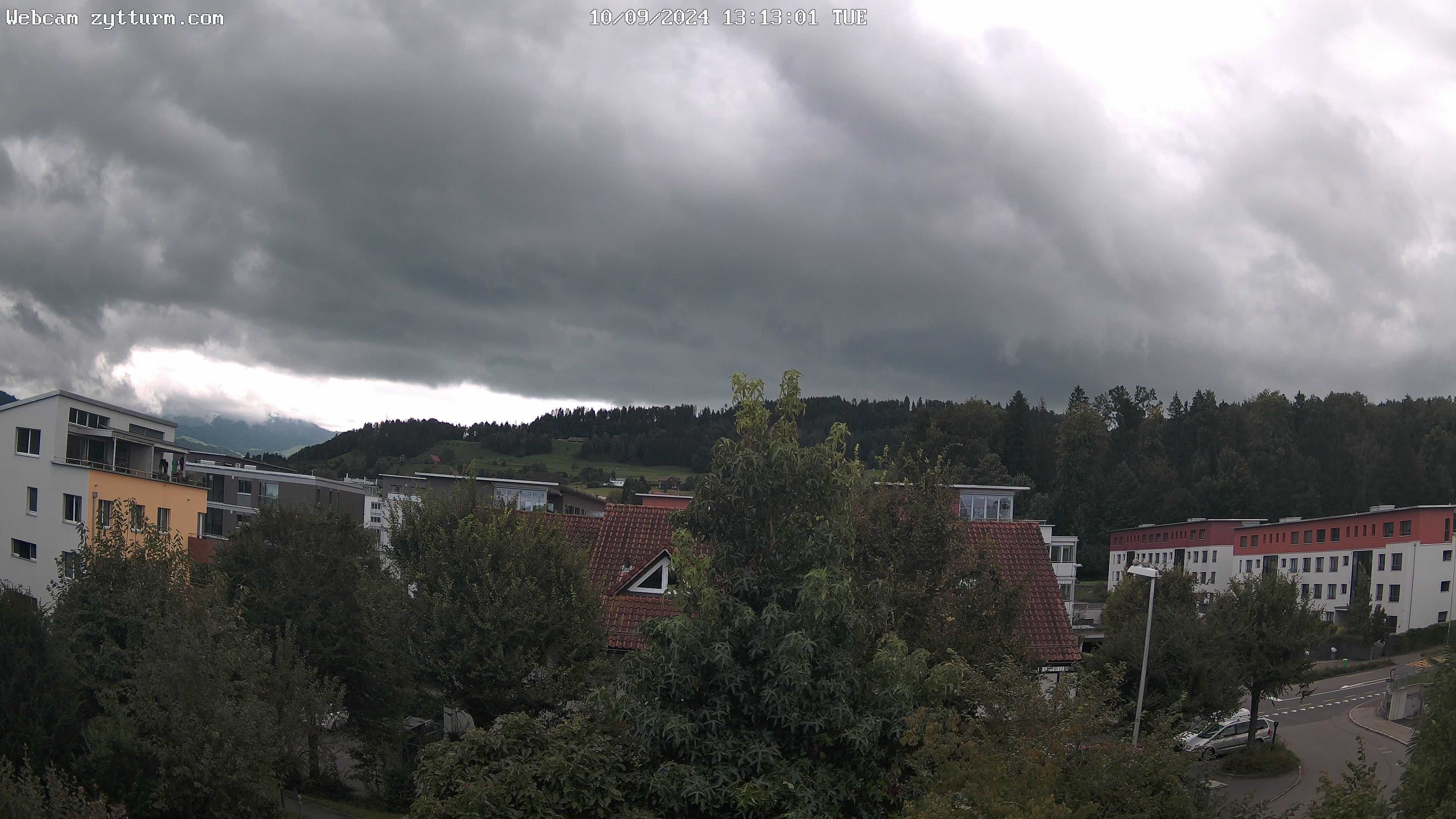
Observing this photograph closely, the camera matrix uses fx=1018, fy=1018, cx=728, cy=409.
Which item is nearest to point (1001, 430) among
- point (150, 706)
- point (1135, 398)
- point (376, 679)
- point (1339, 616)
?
point (1135, 398)

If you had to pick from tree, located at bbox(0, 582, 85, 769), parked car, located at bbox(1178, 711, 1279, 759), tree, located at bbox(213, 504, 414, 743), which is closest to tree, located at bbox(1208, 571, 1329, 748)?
parked car, located at bbox(1178, 711, 1279, 759)

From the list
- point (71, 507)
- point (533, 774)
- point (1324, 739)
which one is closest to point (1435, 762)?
point (533, 774)

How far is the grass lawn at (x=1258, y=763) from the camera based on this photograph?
42281mm

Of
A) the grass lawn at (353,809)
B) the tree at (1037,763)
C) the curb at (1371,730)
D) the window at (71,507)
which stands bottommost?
the curb at (1371,730)

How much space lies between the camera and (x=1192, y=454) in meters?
148

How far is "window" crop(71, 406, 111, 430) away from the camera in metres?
53.2

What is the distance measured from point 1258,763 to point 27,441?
200 feet

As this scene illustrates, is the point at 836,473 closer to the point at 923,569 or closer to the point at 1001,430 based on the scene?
the point at 923,569

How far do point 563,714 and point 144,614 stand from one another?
1194cm

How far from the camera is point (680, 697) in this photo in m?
15.7

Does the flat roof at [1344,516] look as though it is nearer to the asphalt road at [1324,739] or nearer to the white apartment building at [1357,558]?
the white apartment building at [1357,558]

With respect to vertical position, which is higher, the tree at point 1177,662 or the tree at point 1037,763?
the tree at point 1037,763

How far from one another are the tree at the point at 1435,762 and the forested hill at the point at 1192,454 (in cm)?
8823

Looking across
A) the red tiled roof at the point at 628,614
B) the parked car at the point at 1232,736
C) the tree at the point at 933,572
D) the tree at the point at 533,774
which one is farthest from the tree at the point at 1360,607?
the tree at the point at 533,774
